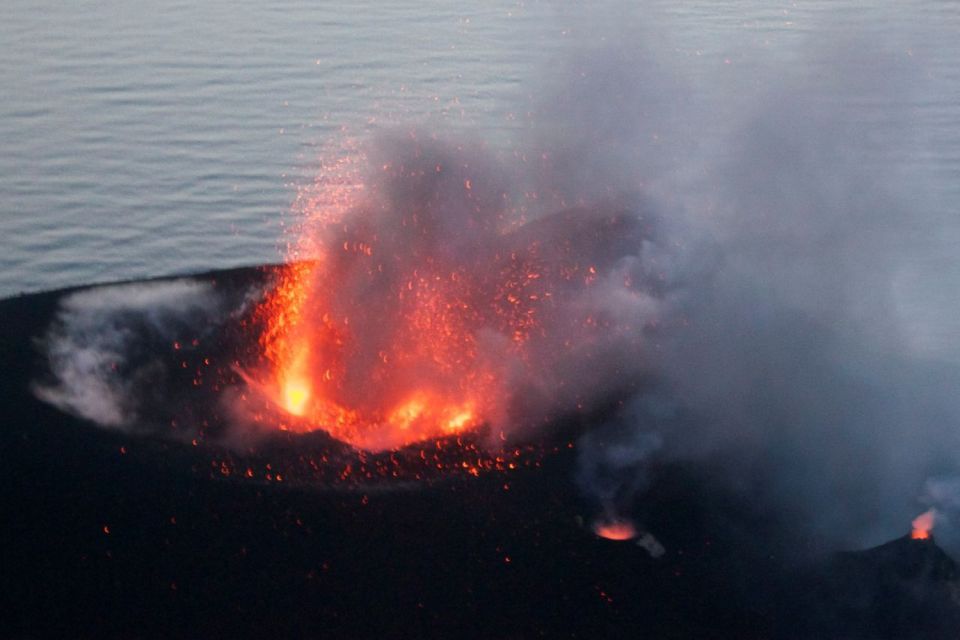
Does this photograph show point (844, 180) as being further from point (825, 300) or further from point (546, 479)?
point (546, 479)

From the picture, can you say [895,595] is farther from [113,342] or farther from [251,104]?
[251,104]

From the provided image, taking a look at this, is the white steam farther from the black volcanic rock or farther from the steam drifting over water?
the black volcanic rock

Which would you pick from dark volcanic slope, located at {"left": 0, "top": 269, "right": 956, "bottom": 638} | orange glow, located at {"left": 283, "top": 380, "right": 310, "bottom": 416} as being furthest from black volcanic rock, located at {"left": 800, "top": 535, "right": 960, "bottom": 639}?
orange glow, located at {"left": 283, "top": 380, "right": 310, "bottom": 416}

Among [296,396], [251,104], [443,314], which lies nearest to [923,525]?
[443,314]

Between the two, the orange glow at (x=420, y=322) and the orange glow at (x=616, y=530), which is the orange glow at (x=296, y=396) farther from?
the orange glow at (x=616, y=530)

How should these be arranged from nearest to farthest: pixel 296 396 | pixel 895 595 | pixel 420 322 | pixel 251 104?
pixel 895 595
pixel 296 396
pixel 420 322
pixel 251 104
